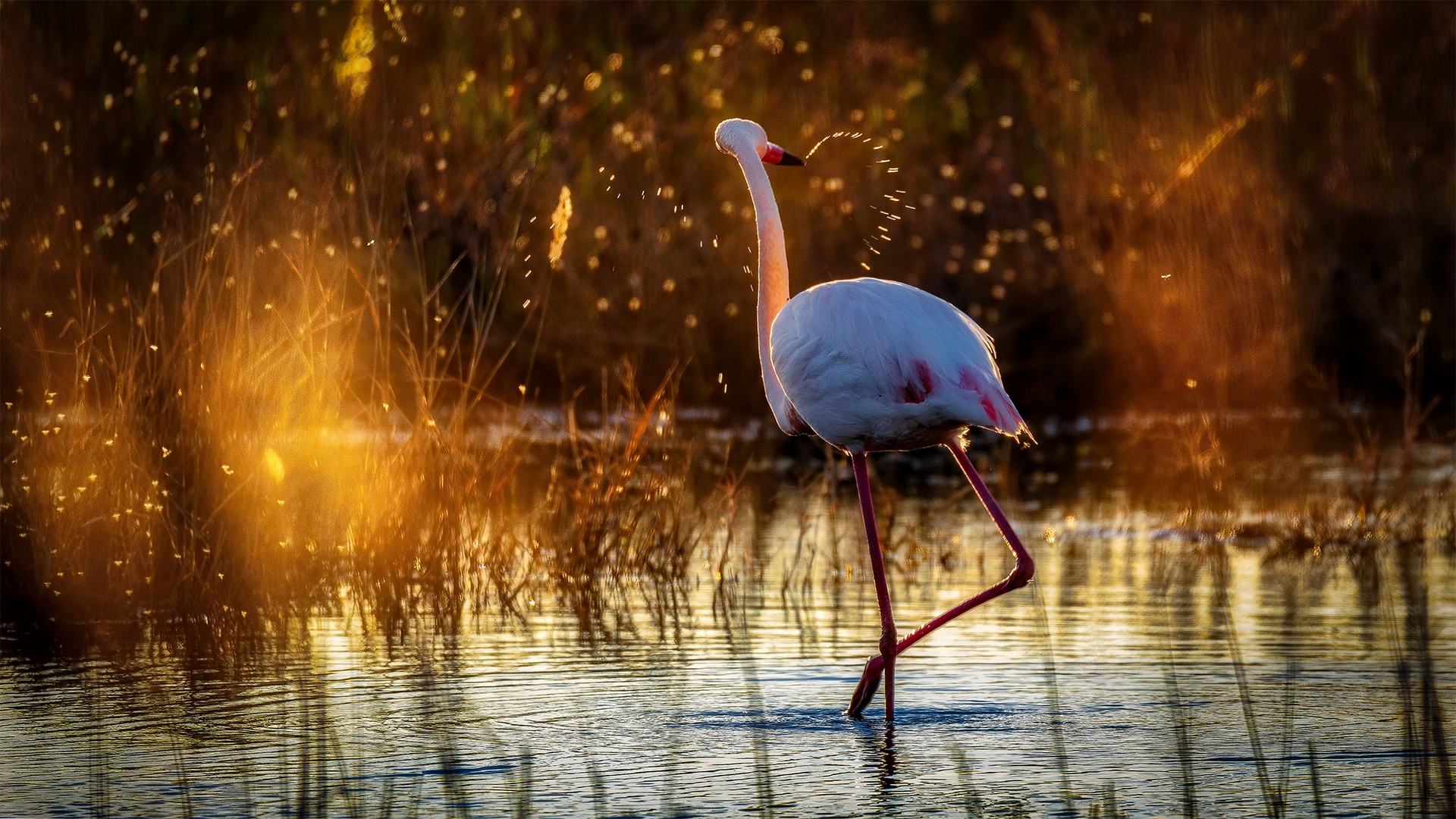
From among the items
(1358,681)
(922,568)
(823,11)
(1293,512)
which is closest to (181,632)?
(922,568)

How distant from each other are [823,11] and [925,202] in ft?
9.85

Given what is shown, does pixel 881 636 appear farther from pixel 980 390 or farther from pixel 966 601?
pixel 980 390

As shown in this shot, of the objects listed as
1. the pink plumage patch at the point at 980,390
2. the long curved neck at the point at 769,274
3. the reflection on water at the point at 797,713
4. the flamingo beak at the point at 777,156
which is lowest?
the reflection on water at the point at 797,713

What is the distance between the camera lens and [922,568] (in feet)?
28.2

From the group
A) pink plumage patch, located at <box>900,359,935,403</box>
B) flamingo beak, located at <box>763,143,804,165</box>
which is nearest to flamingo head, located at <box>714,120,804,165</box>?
flamingo beak, located at <box>763,143,804,165</box>

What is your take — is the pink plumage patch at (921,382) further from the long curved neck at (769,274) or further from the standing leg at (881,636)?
the long curved neck at (769,274)

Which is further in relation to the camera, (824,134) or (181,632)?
(824,134)

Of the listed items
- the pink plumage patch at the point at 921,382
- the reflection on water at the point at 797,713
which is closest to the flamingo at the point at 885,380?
the pink plumage patch at the point at 921,382

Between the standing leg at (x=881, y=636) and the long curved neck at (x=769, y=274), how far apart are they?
0.37 meters

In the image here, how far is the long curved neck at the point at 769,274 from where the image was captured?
21.2 feet

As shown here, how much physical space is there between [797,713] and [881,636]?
1.58ft

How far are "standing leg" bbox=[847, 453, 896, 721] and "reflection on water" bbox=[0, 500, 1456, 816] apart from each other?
0.35ft

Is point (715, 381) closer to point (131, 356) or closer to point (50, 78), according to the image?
point (50, 78)

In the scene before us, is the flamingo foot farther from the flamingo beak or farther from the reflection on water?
the flamingo beak
